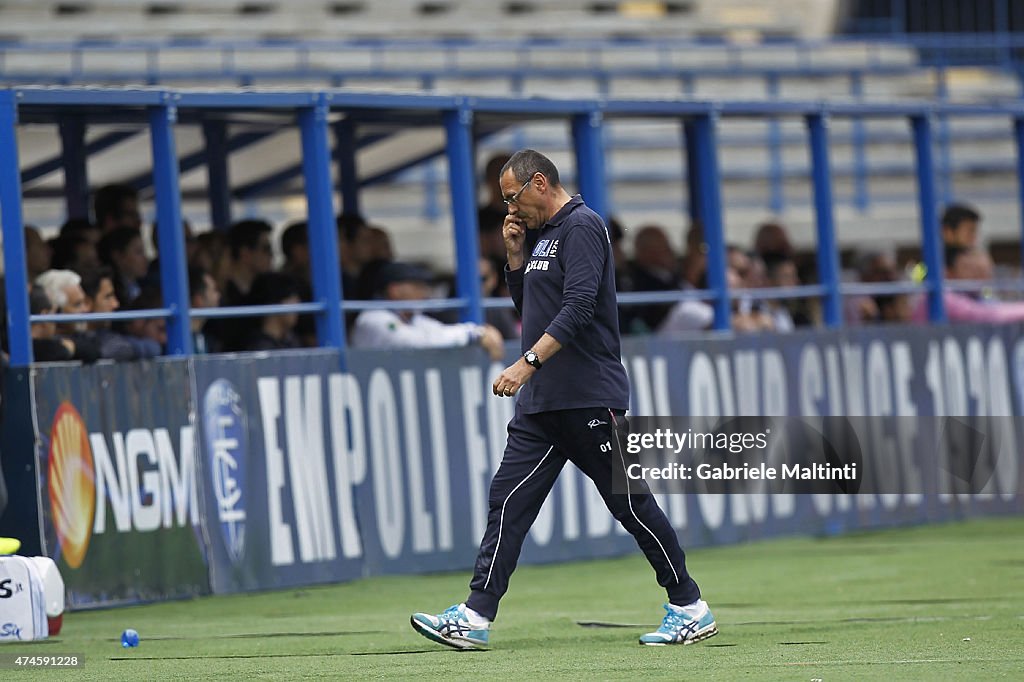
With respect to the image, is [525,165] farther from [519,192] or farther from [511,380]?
[511,380]

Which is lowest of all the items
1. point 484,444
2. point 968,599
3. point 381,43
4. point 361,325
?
point 968,599

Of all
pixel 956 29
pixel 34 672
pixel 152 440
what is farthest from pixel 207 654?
pixel 956 29

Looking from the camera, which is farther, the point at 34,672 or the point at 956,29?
the point at 956,29

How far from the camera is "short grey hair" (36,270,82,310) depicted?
10.2 m

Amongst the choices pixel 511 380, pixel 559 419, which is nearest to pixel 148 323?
pixel 559 419

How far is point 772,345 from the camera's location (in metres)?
13.6

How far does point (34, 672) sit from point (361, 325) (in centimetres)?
476

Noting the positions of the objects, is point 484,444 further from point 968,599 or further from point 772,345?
point 968,599

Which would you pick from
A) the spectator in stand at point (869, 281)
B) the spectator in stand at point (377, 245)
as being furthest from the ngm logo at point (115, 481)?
the spectator in stand at point (869, 281)

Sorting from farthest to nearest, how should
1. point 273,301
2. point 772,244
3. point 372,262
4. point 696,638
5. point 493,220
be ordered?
point 772,244, point 493,220, point 372,262, point 273,301, point 696,638

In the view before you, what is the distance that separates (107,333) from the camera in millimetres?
10648

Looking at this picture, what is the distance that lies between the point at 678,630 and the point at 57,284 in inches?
167

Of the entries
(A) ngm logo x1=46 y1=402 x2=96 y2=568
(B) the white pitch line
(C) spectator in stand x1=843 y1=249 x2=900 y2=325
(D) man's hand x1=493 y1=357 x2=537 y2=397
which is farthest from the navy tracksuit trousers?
(C) spectator in stand x1=843 y1=249 x2=900 y2=325

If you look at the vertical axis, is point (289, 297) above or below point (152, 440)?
above
